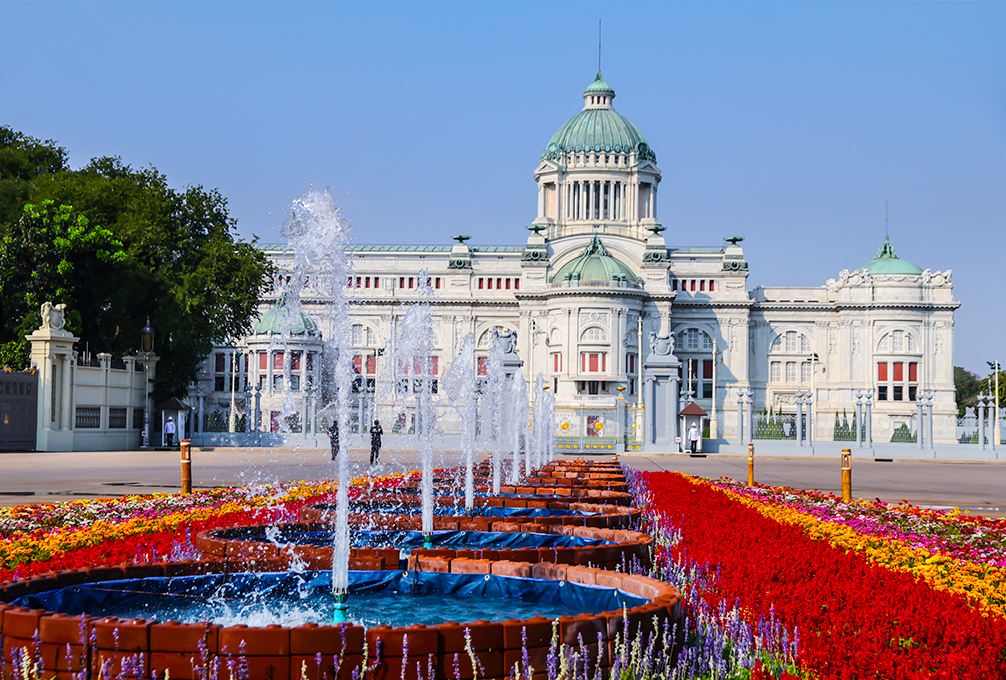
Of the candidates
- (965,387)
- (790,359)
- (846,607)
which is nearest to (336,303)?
(846,607)

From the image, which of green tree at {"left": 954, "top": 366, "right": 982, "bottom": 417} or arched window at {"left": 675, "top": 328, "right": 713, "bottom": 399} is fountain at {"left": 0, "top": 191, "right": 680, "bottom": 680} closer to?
arched window at {"left": 675, "top": 328, "right": 713, "bottom": 399}

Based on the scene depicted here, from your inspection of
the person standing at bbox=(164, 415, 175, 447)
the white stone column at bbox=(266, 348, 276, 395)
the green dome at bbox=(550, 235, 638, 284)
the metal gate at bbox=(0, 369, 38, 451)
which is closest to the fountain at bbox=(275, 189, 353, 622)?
the white stone column at bbox=(266, 348, 276, 395)

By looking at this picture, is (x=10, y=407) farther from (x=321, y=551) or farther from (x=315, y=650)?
(x=315, y=650)

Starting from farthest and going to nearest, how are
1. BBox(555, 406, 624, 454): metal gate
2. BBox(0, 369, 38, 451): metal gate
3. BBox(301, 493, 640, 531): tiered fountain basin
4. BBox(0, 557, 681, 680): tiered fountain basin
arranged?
1. BBox(555, 406, 624, 454): metal gate
2. BBox(0, 369, 38, 451): metal gate
3. BBox(301, 493, 640, 531): tiered fountain basin
4. BBox(0, 557, 681, 680): tiered fountain basin

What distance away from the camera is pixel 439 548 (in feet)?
22.3

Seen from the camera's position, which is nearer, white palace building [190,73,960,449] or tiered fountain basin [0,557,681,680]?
tiered fountain basin [0,557,681,680]

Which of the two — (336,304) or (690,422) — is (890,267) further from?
(336,304)

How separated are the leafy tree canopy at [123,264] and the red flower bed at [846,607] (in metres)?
30.9

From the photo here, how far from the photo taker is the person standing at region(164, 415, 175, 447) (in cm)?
3900

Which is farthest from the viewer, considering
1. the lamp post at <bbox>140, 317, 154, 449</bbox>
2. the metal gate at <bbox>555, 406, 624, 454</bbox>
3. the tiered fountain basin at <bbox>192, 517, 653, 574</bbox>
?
the metal gate at <bbox>555, 406, 624, 454</bbox>

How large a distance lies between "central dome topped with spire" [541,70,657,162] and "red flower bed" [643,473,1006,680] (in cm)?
7379

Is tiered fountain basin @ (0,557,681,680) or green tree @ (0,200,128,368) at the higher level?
green tree @ (0,200,128,368)

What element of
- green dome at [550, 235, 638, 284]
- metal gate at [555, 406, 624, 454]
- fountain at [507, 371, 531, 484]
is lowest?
metal gate at [555, 406, 624, 454]

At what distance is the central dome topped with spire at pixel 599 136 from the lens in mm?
81375
